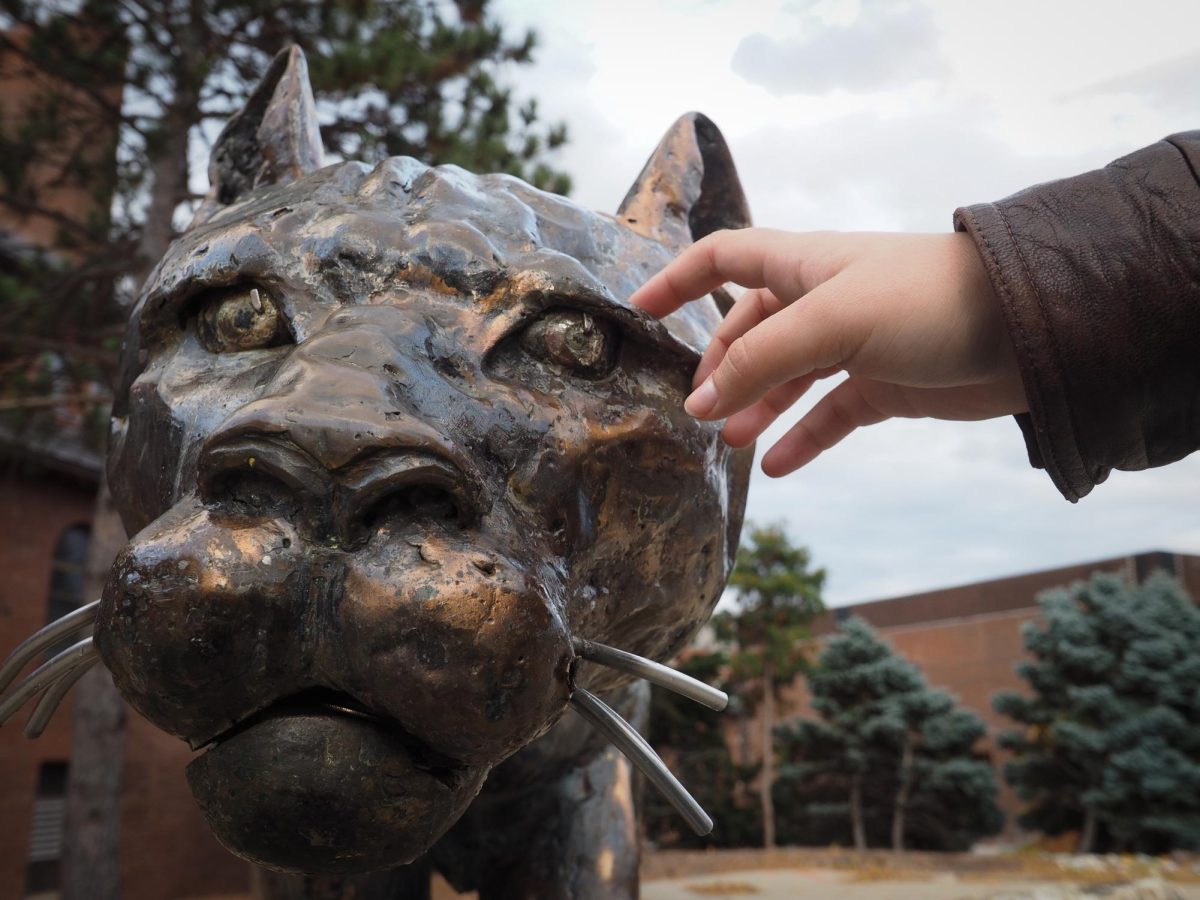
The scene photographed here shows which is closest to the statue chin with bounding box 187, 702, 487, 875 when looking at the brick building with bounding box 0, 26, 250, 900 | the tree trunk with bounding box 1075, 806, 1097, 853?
the brick building with bounding box 0, 26, 250, 900

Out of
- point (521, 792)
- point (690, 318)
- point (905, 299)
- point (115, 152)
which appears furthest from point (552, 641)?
point (115, 152)

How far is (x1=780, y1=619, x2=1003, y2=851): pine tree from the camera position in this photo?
16.6 meters

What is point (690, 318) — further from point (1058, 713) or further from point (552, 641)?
point (1058, 713)

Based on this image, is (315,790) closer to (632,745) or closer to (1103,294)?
(632,745)

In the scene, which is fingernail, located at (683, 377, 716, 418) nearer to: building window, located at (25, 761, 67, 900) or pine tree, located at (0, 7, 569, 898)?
pine tree, located at (0, 7, 569, 898)

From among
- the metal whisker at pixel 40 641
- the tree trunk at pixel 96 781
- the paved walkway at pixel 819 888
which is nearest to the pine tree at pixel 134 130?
the tree trunk at pixel 96 781

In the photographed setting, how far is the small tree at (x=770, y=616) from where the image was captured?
17703 mm

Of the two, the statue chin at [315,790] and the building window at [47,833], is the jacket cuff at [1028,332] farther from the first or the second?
the building window at [47,833]

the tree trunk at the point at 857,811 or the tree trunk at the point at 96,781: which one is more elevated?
the tree trunk at the point at 96,781

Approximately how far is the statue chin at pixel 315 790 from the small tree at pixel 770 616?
54.4 ft

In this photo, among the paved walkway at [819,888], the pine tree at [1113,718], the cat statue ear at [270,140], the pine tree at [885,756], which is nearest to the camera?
the cat statue ear at [270,140]

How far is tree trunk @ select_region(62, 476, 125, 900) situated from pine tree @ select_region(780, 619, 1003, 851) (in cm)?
1195

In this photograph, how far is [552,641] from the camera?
124cm

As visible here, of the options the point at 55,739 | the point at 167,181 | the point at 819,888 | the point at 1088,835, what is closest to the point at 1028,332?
the point at 167,181
